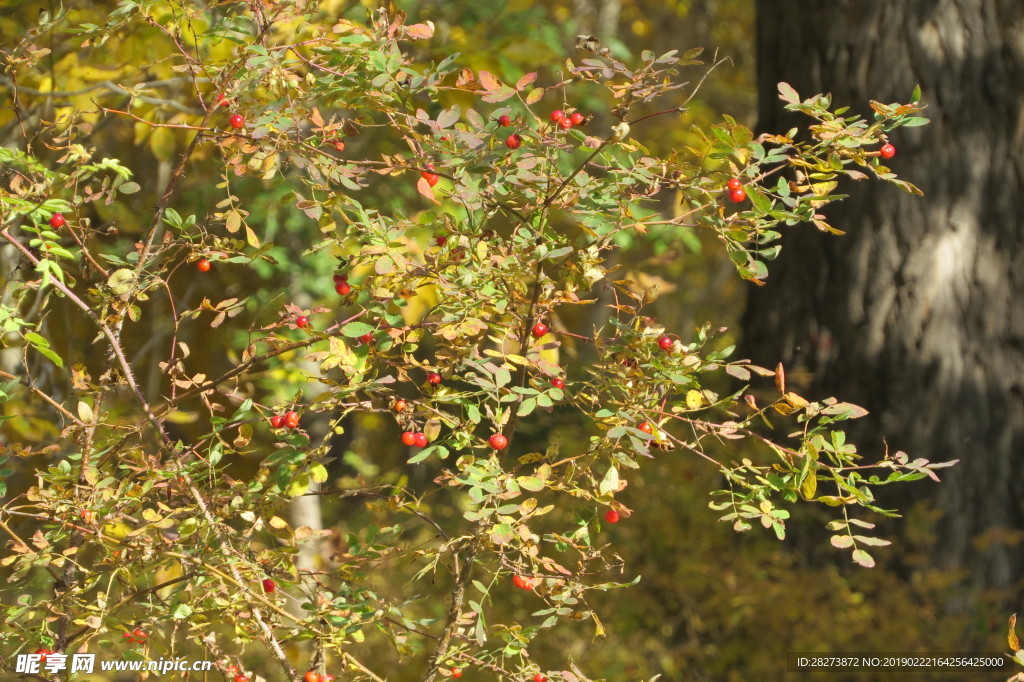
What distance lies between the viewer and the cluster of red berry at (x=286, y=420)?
1486 mm

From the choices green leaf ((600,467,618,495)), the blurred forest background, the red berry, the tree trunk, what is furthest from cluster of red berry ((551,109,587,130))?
the tree trunk

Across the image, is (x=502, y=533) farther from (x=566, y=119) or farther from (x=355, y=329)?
(x=566, y=119)

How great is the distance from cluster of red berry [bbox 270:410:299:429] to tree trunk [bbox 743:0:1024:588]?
275 centimetres

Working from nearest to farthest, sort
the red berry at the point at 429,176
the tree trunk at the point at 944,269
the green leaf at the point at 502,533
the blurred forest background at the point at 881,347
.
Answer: the green leaf at the point at 502,533
the red berry at the point at 429,176
the blurred forest background at the point at 881,347
the tree trunk at the point at 944,269

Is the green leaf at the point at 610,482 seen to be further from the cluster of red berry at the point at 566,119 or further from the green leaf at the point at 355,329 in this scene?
the cluster of red berry at the point at 566,119

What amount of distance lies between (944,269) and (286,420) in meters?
3.05

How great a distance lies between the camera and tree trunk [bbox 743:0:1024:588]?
3641 mm

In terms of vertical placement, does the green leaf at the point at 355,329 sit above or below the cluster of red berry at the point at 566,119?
below

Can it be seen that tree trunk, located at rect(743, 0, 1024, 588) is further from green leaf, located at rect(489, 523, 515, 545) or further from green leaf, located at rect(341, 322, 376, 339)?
green leaf, located at rect(341, 322, 376, 339)

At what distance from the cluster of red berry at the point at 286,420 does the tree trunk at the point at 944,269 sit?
2.75 m

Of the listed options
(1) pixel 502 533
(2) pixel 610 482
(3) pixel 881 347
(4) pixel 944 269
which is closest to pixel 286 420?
(1) pixel 502 533

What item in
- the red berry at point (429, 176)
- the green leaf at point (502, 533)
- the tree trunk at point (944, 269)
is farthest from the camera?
the tree trunk at point (944, 269)

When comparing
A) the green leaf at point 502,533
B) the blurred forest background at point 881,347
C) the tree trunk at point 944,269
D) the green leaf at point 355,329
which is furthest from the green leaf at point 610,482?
the tree trunk at point 944,269

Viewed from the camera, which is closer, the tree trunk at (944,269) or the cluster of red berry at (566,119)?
the cluster of red berry at (566,119)
